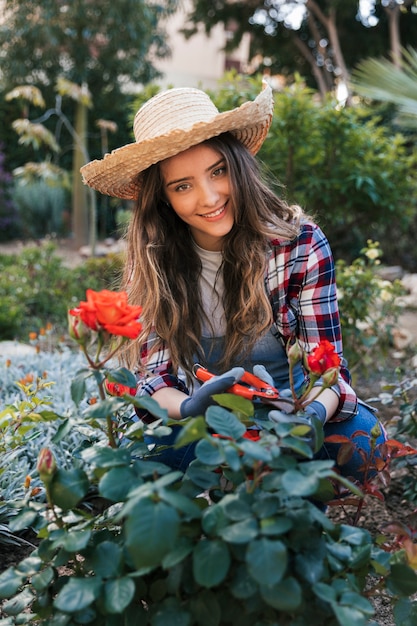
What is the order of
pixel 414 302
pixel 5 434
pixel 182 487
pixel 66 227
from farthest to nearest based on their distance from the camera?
pixel 66 227 → pixel 414 302 → pixel 5 434 → pixel 182 487

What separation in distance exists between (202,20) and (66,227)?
6.44 meters

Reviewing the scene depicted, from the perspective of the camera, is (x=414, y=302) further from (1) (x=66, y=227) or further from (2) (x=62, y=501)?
(1) (x=66, y=227)

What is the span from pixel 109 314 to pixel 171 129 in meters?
0.87

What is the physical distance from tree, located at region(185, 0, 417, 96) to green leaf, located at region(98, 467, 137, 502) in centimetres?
1339

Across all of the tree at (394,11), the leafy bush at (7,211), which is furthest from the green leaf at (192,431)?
the tree at (394,11)

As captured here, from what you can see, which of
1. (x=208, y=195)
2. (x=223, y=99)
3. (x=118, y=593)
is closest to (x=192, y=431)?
(x=118, y=593)

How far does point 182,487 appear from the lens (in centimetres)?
108

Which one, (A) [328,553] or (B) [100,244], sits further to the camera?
(B) [100,244]

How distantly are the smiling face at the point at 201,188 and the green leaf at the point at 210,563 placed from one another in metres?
1.03

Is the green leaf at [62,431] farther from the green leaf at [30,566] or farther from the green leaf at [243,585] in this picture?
the green leaf at [243,585]

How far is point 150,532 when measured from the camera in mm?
820

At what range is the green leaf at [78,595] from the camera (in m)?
0.90

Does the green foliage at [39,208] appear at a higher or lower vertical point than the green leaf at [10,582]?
higher

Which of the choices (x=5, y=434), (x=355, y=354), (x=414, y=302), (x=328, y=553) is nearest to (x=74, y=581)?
(x=328, y=553)
